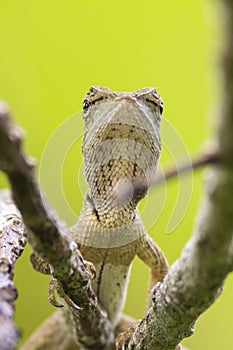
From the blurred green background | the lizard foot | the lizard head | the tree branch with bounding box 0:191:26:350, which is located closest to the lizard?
the lizard head

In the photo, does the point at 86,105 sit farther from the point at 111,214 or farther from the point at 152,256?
the point at 152,256

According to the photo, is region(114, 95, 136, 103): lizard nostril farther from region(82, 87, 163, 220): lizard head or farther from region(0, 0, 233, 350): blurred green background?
region(0, 0, 233, 350): blurred green background

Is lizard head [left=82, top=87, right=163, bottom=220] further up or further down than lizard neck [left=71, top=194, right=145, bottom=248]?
further up

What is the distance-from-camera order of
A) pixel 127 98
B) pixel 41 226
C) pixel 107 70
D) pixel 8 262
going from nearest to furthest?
pixel 41 226 → pixel 8 262 → pixel 127 98 → pixel 107 70

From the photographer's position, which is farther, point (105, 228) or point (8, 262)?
point (105, 228)

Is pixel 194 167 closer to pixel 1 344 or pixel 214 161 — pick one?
pixel 214 161

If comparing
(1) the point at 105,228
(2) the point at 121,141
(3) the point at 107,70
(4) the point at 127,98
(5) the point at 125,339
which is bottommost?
(5) the point at 125,339

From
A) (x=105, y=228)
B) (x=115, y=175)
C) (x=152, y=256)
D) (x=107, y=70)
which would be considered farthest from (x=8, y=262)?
(x=107, y=70)
